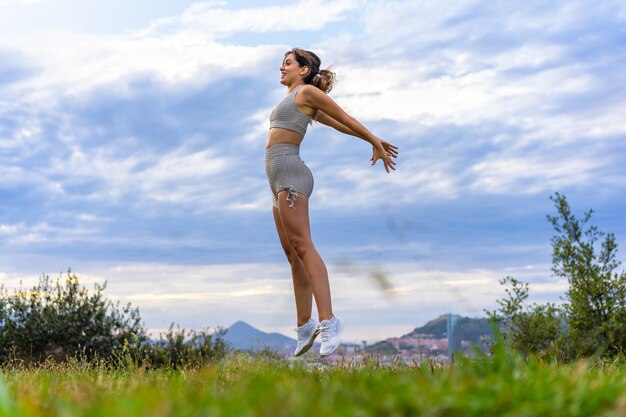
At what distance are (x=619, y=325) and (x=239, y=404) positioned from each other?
7798 mm

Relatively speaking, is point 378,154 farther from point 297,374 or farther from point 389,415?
point 389,415

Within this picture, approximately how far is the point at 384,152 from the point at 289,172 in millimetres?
835

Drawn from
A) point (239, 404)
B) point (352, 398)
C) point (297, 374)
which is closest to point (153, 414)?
point (239, 404)

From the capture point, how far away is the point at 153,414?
7.89 ft

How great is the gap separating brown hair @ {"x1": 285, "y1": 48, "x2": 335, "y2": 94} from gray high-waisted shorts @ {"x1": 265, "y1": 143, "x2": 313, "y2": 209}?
0.71m

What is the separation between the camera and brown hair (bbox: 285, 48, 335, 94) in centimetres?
677

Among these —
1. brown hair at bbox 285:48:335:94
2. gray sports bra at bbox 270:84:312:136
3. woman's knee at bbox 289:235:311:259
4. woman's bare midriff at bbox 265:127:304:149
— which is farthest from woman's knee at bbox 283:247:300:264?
brown hair at bbox 285:48:335:94

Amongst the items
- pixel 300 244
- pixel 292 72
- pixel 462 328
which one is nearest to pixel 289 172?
pixel 300 244

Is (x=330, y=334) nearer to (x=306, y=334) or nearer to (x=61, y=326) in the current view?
(x=306, y=334)

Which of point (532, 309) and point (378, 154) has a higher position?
point (378, 154)

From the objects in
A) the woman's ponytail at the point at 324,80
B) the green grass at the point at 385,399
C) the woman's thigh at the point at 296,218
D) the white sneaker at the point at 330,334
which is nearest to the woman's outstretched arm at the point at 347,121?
the woman's ponytail at the point at 324,80

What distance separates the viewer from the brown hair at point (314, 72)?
22.2 ft

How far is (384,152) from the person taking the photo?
641 centimetres

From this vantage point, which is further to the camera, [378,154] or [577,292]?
[577,292]
